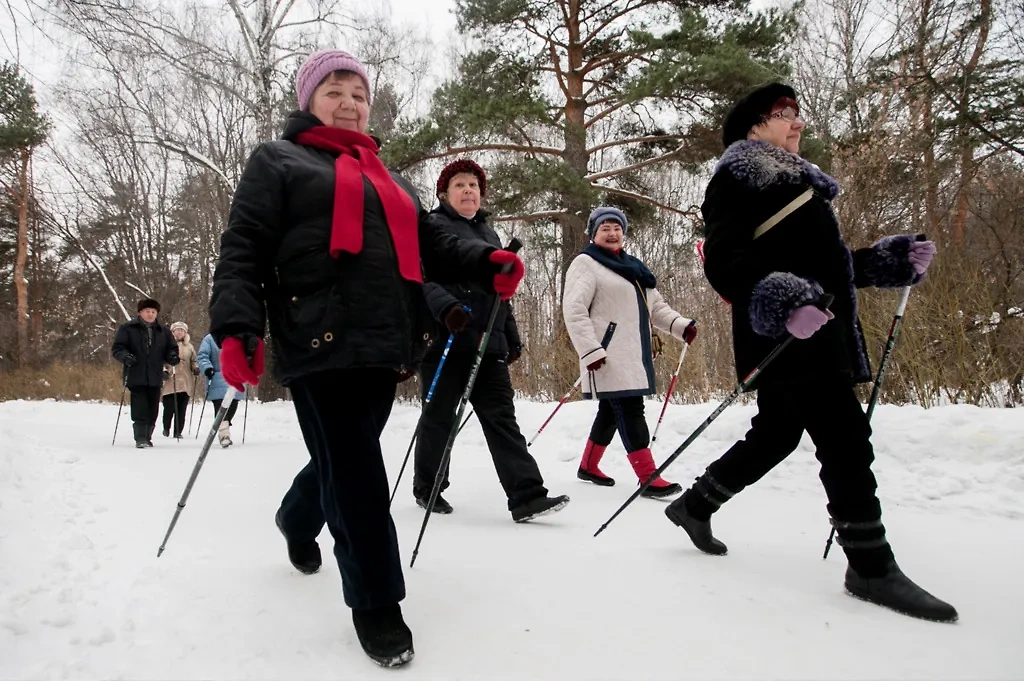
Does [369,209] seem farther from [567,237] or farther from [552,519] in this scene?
[567,237]

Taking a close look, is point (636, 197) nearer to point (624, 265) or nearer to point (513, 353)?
point (624, 265)

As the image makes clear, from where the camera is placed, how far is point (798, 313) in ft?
7.73

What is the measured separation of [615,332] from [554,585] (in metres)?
2.42

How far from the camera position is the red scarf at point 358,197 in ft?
6.93

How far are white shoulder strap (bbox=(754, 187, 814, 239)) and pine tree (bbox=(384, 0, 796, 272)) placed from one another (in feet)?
27.8

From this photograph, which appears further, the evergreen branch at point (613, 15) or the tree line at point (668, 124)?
the evergreen branch at point (613, 15)

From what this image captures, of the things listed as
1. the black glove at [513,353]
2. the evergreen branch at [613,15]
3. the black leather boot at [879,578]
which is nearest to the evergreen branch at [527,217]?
the evergreen branch at [613,15]

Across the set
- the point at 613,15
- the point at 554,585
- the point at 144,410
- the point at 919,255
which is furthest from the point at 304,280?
the point at 613,15

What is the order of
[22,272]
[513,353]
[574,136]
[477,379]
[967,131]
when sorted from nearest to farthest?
[477,379] → [513,353] → [967,131] → [574,136] → [22,272]

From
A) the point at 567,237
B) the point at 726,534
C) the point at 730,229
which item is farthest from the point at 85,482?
the point at 567,237

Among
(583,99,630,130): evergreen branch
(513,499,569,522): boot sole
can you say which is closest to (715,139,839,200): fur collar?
(513,499,569,522): boot sole

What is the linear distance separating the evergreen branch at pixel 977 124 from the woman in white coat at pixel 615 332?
666 centimetres

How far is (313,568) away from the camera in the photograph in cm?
268

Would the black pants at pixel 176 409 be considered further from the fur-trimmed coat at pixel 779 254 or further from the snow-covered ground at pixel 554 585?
the fur-trimmed coat at pixel 779 254
